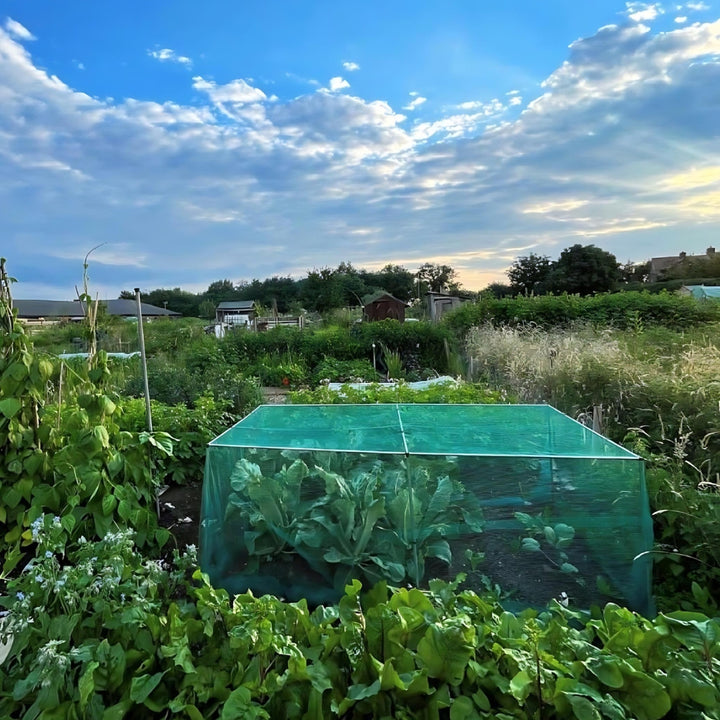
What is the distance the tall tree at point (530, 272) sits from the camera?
25531mm

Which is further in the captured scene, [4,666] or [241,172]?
[241,172]

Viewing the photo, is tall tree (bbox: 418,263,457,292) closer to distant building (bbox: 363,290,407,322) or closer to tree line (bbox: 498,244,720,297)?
tree line (bbox: 498,244,720,297)

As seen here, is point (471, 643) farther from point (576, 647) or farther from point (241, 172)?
point (241, 172)

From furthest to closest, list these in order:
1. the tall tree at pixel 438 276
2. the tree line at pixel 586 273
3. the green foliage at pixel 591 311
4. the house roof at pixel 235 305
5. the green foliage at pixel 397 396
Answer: the tall tree at pixel 438 276 < the house roof at pixel 235 305 < the tree line at pixel 586 273 < the green foliage at pixel 591 311 < the green foliage at pixel 397 396

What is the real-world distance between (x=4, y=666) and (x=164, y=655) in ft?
2.05

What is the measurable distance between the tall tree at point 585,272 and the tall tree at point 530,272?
1.33 metres

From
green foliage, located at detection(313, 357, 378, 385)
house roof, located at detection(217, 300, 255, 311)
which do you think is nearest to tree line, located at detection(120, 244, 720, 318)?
house roof, located at detection(217, 300, 255, 311)

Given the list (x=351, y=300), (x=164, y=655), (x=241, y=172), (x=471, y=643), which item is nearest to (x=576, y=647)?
(x=471, y=643)

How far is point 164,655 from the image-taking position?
1072 mm

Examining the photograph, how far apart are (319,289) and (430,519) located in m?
21.6

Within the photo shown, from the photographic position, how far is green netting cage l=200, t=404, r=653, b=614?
1.69m

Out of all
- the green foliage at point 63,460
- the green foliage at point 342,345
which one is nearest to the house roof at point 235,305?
the green foliage at point 342,345

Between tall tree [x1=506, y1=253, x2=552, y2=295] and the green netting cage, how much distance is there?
986 inches

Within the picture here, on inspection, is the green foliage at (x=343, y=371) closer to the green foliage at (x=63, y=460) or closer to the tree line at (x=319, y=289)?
the green foliage at (x=63, y=460)
